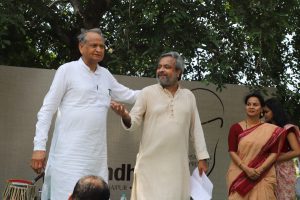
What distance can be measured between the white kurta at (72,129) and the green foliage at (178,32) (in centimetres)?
181

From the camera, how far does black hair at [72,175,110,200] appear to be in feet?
7.77

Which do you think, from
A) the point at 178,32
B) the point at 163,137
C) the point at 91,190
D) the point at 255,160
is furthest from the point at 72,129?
the point at 178,32

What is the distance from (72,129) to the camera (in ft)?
12.9

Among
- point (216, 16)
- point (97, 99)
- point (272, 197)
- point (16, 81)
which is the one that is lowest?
point (272, 197)

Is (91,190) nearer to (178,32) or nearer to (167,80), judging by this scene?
(167,80)

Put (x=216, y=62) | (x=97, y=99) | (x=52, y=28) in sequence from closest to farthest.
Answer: (x=97, y=99)
(x=216, y=62)
(x=52, y=28)

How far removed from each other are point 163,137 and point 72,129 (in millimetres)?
715

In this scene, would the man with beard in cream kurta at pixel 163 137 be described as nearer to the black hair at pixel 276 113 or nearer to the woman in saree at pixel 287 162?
the woman in saree at pixel 287 162

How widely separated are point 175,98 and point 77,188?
2002mm

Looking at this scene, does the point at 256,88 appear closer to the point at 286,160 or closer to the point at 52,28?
the point at 286,160

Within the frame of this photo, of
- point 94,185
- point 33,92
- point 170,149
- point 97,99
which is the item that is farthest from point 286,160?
point 94,185

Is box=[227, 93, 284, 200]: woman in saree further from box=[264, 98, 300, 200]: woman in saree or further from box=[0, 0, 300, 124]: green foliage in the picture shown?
box=[0, 0, 300, 124]: green foliage

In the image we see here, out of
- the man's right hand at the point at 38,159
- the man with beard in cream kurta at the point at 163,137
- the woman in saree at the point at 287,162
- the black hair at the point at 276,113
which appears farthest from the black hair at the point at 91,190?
the black hair at the point at 276,113

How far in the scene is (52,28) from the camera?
24.5ft
